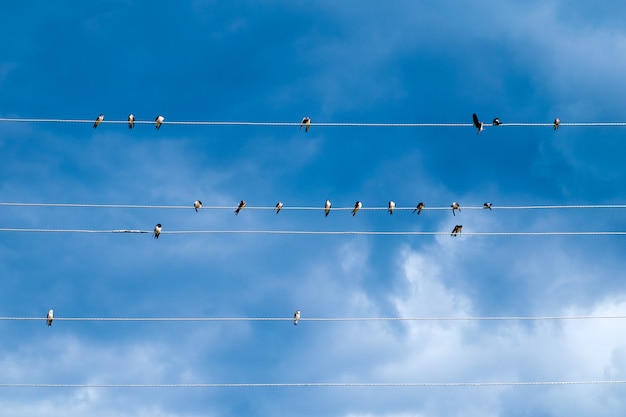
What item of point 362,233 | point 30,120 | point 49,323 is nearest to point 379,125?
point 362,233

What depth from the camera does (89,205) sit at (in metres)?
19.7

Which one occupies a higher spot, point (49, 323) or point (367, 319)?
point (49, 323)

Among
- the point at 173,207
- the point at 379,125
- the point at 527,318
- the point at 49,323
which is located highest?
the point at 379,125

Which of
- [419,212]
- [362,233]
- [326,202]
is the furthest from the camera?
[326,202]

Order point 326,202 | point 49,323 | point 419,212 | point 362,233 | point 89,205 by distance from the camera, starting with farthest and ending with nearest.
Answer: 1. point 326,202
2. point 419,212
3. point 49,323
4. point 362,233
5. point 89,205

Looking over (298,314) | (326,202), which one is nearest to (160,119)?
(326,202)

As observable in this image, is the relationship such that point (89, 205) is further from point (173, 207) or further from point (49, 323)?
point (49, 323)

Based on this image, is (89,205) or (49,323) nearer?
(89,205)

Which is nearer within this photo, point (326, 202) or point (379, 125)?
point (379, 125)

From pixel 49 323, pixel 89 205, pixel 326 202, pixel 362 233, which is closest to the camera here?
pixel 89 205

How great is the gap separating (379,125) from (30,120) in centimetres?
891

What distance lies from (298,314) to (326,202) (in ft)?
13.6

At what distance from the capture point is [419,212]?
26.3m

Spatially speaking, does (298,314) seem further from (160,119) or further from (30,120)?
(30,120)
